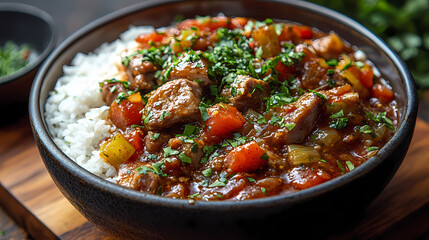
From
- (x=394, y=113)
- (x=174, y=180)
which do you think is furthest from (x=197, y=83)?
(x=394, y=113)

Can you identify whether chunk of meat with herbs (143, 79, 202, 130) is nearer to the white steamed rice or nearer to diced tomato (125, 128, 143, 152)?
diced tomato (125, 128, 143, 152)

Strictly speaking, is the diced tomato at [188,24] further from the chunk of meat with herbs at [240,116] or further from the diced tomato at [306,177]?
the diced tomato at [306,177]

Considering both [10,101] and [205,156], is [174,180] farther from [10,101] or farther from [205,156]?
[10,101]

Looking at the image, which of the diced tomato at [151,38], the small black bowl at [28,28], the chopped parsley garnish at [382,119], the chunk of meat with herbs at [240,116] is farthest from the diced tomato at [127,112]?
the small black bowl at [28,28]

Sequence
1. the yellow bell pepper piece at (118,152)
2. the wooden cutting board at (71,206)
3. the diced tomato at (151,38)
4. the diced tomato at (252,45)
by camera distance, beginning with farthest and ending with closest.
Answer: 1. the diced tomato at (151,38)
2. the diced tomato at (252,45)
3. the wooden cutting board at (71,206)
4. the yellow bell pepper piece at (118,152)

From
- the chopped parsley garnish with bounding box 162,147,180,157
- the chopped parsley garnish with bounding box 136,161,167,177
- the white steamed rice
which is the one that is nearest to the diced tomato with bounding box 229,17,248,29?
the white steamed rice

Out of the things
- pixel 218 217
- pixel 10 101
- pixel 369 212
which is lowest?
pixel 10 101

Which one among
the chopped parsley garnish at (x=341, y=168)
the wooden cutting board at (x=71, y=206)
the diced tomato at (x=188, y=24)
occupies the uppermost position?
the diced tomato at (x=188, y=24)
